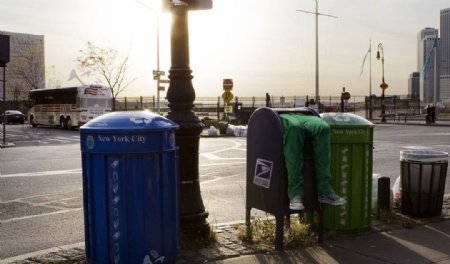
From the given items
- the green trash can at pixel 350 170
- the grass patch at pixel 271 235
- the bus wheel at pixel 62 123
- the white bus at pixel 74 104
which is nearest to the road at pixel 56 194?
the grass patch at pixel 271 235

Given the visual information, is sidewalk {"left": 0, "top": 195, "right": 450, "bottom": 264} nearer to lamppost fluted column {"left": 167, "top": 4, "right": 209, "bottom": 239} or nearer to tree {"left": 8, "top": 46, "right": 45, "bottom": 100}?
lamppost fluted column {"left": 167, "top": 4, "right": 209, "bottom": 239}

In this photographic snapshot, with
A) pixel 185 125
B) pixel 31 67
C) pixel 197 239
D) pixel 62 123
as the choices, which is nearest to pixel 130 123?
pixel 185 125

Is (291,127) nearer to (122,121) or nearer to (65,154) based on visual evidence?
(122,121)

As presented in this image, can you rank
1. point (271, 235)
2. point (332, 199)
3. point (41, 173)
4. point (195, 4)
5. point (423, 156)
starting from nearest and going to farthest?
1. point (332, 199)
2. point (195, 4)
3. point (271, 235)
4. point (423, 156)
5. point (41, 173)

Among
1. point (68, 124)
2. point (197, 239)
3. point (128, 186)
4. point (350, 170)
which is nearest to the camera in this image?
point (128, 186)

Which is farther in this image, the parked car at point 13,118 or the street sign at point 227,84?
the parked car at point 13,118

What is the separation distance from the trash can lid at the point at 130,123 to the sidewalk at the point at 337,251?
1.44m

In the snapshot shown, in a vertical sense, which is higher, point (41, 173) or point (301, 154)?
point (301, 154)

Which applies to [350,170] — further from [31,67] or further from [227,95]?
[31,67]

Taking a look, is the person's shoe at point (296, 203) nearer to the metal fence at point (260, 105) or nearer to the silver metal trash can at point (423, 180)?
the silver metal trash can at point (423, 180)

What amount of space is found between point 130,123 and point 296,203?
1.94 meters

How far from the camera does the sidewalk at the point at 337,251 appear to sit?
521 cm

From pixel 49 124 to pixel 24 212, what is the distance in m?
33.9

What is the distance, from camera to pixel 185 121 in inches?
221
